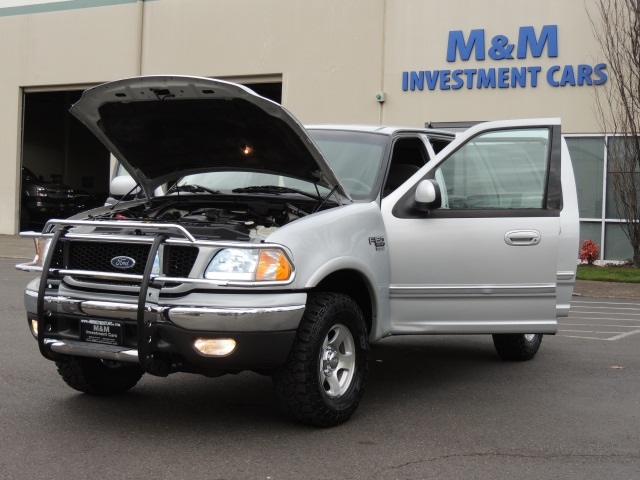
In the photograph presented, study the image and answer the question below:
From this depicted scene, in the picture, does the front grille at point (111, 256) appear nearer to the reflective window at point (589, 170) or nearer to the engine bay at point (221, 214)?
the engine bay at point (221, 214)

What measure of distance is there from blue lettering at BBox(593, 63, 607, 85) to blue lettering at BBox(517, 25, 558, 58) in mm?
861

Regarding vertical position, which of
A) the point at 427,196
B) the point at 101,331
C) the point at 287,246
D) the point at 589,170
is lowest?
the point at 101,331

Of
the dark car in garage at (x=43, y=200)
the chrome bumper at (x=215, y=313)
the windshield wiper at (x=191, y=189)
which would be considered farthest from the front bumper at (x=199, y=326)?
the dark car in garage at (x=43, y=200)

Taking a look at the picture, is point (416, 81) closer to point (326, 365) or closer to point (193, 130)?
point (193, 130)

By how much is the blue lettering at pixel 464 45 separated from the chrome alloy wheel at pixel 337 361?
14892mm

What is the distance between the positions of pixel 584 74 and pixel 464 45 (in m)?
2.64

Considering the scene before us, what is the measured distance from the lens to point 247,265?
5.02 metres

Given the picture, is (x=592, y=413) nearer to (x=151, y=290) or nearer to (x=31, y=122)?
(x=151, y=290)

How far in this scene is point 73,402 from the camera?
6.04m

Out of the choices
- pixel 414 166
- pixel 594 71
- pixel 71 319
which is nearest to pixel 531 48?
pixel 594 71

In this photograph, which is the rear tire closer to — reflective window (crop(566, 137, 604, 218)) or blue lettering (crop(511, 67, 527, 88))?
reflective window (crop(566, 137, 604, 218))

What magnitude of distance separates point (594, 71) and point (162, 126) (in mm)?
14216

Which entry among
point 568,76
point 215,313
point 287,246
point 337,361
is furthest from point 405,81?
point 215,313

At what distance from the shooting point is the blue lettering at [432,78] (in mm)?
20094
